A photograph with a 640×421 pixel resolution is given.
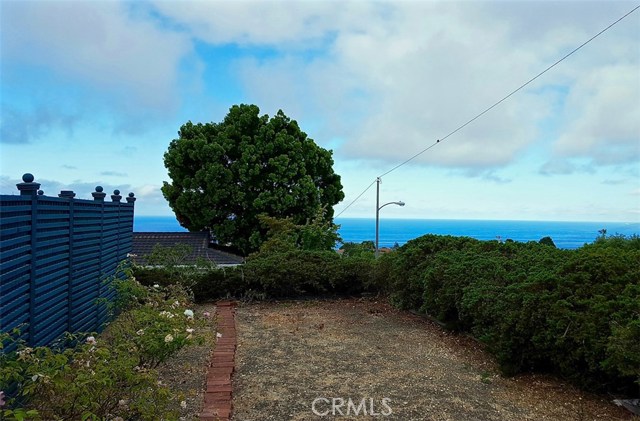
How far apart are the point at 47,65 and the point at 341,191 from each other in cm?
1563

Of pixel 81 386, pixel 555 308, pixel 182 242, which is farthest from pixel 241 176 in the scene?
pixel 81 386

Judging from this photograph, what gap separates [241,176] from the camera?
17.3 metres

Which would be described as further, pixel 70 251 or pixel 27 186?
pixel 70 251

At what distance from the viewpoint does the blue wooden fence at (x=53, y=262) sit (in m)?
3.17

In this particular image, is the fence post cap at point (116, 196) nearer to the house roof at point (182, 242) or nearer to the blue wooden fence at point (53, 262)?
the blue wooden fence at point (53, 262)

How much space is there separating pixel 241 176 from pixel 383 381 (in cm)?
1386

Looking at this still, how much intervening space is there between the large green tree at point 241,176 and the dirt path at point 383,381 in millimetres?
11235

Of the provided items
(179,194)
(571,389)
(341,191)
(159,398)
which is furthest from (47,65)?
(341,191)

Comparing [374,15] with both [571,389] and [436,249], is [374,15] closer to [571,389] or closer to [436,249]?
[436,249]

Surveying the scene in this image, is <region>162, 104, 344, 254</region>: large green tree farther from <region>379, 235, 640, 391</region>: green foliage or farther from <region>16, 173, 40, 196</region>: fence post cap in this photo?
<region>16, 173, 40, 196</region>: fence post cap

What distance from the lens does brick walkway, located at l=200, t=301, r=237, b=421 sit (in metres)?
3.48

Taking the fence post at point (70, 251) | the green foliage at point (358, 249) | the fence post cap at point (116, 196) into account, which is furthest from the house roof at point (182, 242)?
the fence post at point (70, 251)

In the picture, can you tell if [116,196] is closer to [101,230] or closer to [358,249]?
[101,230]

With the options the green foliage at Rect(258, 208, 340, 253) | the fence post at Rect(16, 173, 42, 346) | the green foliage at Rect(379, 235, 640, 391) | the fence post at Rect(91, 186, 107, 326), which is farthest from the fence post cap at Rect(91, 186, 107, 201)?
the green foliage at Rect(258, 208, 340, 253)
